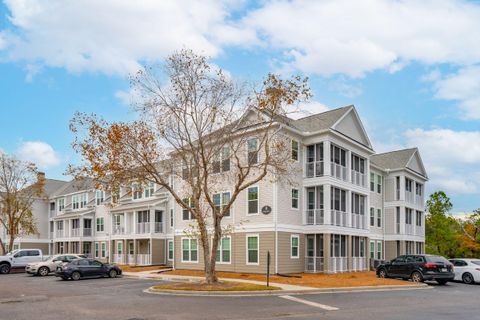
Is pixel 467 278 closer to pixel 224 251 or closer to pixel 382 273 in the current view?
pixel 382 273

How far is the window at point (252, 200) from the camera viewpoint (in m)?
31.9

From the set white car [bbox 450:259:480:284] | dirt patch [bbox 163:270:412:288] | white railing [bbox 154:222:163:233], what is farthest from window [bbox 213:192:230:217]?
white car [bbox 450:259:480:284]

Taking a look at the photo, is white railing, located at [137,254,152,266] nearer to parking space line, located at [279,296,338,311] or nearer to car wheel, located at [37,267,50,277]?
car wheel, located at [37,267,50,277]

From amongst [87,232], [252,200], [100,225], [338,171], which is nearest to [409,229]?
[338,171]

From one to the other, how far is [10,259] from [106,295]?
21.8m

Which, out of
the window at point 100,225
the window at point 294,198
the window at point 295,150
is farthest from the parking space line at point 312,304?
the window at point 100,225

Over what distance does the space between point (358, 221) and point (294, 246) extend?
675 centimetres

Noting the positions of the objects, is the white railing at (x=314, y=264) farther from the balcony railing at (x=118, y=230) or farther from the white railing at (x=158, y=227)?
the balcony railing at (x=118, y=230)

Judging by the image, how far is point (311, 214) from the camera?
32844mm

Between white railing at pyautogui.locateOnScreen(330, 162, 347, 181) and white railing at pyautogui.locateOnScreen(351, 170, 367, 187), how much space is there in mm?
1509

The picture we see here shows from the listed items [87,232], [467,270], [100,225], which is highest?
[100,225]

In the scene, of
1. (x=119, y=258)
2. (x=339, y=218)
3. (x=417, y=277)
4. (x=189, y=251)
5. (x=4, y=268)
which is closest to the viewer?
(x=417, y=277)

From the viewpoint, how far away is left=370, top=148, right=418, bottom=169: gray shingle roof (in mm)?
44500

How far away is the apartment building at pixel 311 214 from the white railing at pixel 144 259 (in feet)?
0.28
